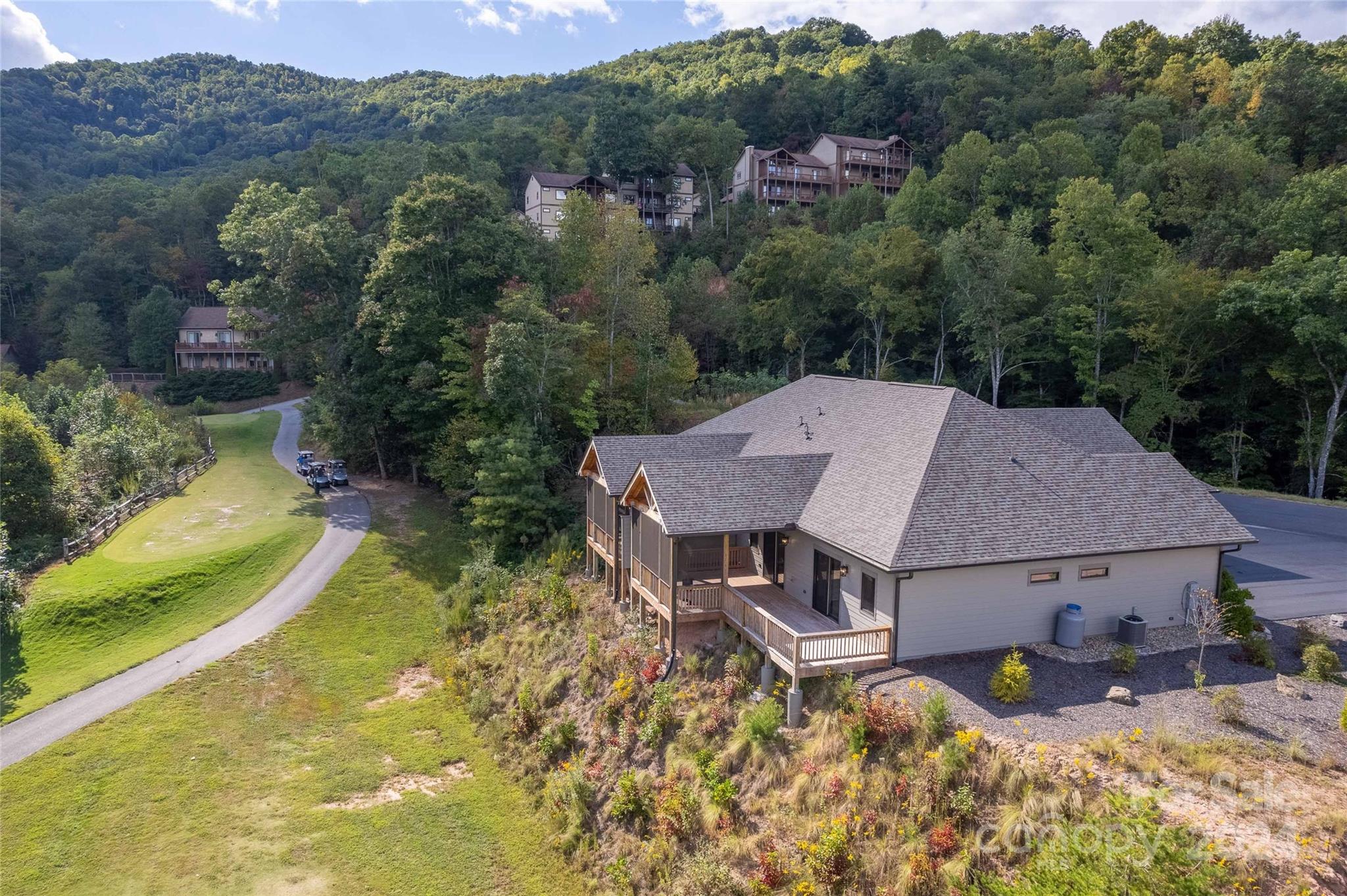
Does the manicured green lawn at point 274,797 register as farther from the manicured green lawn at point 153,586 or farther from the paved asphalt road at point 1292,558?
the paved asphalt road at point 1292,558

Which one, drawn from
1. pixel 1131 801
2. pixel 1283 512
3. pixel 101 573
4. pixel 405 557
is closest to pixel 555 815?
pixel 1131 801

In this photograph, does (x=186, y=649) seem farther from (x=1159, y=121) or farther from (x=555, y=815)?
(x=1159, y=121)

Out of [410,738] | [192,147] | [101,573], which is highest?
[192,147]

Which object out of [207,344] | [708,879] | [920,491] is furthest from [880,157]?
[708,879]

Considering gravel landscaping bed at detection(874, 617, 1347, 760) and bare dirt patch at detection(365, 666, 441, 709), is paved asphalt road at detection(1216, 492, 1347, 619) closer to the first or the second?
gravel landscaping bed at detection(874, 617, 1347, 760)

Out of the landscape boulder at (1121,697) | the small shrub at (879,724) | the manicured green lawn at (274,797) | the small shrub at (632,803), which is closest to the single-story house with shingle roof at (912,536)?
the small shrub at (879,724)

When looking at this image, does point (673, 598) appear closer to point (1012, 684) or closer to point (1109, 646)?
point (1012, 684)
